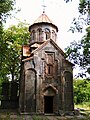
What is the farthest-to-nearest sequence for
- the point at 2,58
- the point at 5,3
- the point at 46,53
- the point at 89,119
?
the point at 46,53 < the point at 89,119 < the point at 2,58 < the point at 5,3

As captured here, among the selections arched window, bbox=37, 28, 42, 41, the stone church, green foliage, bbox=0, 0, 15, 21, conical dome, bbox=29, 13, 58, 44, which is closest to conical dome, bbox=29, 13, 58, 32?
conical dome, bbox=29, 13, 58, 44

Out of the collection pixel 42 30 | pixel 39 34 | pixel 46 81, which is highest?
pixel 42 30

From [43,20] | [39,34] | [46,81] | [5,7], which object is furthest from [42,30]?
[5,7]

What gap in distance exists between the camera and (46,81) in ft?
71.5

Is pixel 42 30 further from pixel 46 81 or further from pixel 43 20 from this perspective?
pixel 46 81

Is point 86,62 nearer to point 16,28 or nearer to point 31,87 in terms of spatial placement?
point 31,87

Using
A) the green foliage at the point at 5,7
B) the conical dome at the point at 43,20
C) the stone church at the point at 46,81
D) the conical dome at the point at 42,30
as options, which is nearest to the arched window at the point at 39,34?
the conical dome at the point at 42,30

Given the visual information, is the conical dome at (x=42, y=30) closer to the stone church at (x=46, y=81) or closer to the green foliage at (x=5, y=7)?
the stone church at (x=46, y=81)

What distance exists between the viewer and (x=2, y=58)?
1584 cm

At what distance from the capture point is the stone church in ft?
68.1

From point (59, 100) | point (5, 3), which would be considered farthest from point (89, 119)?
point (5, 3)

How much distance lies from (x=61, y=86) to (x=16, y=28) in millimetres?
15832

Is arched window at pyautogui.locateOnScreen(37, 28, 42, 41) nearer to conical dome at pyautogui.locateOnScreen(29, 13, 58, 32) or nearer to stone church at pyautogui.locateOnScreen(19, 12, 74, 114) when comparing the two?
conical dome at pyautogui.locateOnScreen(29, 13, 58, 32)

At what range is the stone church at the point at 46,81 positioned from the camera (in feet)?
Result: 68.1
